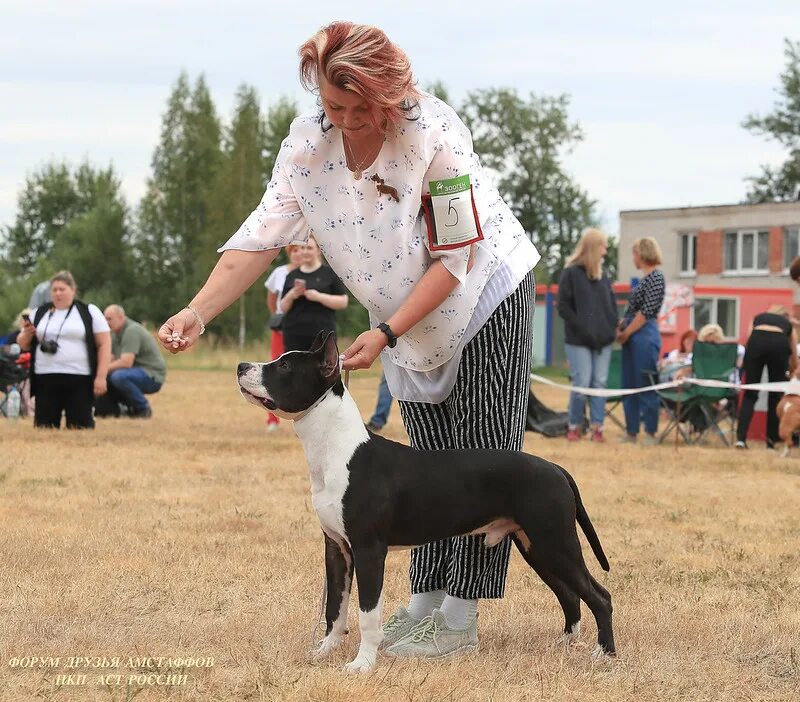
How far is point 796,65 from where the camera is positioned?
5216 cm

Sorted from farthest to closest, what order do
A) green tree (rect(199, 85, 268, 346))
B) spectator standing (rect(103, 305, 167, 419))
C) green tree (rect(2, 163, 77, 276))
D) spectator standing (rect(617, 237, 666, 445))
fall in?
green tree (rect(2, 163, 77, 276)), green tree (rect(199, 85, 268, 346)), spectator standing (rect(103, 305, 167, 419)), spectator standing (rect(617, 237, 666, 445))

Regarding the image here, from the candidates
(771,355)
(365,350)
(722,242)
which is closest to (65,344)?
(771,355)

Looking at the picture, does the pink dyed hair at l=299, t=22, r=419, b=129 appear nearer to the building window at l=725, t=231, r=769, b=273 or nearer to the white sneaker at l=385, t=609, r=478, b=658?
the white sneaker at l=385, t=609, r=478, b=658

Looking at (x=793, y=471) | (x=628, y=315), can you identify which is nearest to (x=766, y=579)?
(x=793, y=471)

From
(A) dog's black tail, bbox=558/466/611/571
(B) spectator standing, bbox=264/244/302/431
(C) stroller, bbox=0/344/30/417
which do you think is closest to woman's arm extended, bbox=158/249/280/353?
(A) dog's black tail, bbox=558/466/611/571

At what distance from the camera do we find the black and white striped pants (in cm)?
386

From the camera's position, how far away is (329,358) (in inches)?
135

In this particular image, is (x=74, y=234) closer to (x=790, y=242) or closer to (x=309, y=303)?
(x=790, y=242)

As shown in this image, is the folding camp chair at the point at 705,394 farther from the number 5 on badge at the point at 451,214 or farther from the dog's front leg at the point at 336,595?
the number 5 on badge at the point at 451,214

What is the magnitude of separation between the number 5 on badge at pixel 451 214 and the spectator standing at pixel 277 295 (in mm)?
7181

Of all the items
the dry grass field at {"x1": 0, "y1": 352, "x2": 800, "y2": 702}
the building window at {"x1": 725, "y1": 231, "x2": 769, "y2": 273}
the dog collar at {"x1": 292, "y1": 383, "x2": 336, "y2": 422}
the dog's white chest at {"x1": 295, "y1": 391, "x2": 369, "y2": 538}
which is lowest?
the dry grass field at {"x1": 0, "y1": 352, "x2": 800, "y2": 702}

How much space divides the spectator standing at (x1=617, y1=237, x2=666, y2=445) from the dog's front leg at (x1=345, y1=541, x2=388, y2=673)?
27.7 feet

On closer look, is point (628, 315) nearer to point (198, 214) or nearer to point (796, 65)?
point (198, 214)

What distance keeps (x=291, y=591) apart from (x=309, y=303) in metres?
5.92
